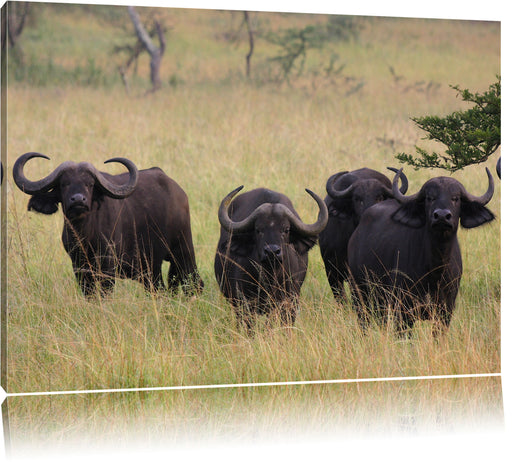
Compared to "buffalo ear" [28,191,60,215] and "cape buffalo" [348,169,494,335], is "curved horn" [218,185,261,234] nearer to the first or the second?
"cape buffalo" [348,169,494,335]

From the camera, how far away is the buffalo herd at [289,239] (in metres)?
6.89

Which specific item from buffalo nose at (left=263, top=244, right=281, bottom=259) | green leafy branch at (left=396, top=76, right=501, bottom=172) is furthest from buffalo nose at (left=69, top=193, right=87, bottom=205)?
green leafy branch at (left=396, top=76, right=501, bottom=172)

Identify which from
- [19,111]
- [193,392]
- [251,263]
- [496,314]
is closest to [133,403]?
[193,392]

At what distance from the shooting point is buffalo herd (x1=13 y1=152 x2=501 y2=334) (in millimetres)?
6891

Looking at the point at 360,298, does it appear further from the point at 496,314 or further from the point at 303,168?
the point at 303,168

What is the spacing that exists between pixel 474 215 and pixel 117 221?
289 cm

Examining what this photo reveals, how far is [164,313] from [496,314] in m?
2.59

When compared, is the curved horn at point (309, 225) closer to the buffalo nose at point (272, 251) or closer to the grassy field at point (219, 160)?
the buffalo nose at point (272, 251)

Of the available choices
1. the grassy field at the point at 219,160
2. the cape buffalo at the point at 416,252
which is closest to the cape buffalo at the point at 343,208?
the grassy field at the point at 219,160

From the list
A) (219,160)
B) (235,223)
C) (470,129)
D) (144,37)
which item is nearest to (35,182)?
(235,223)

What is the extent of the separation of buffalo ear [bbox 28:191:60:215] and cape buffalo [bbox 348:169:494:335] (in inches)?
92.9

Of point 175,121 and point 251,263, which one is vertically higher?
point 175,121

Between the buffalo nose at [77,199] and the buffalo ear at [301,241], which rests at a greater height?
the buffalo nose at [77,199]

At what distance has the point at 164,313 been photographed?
738cm
